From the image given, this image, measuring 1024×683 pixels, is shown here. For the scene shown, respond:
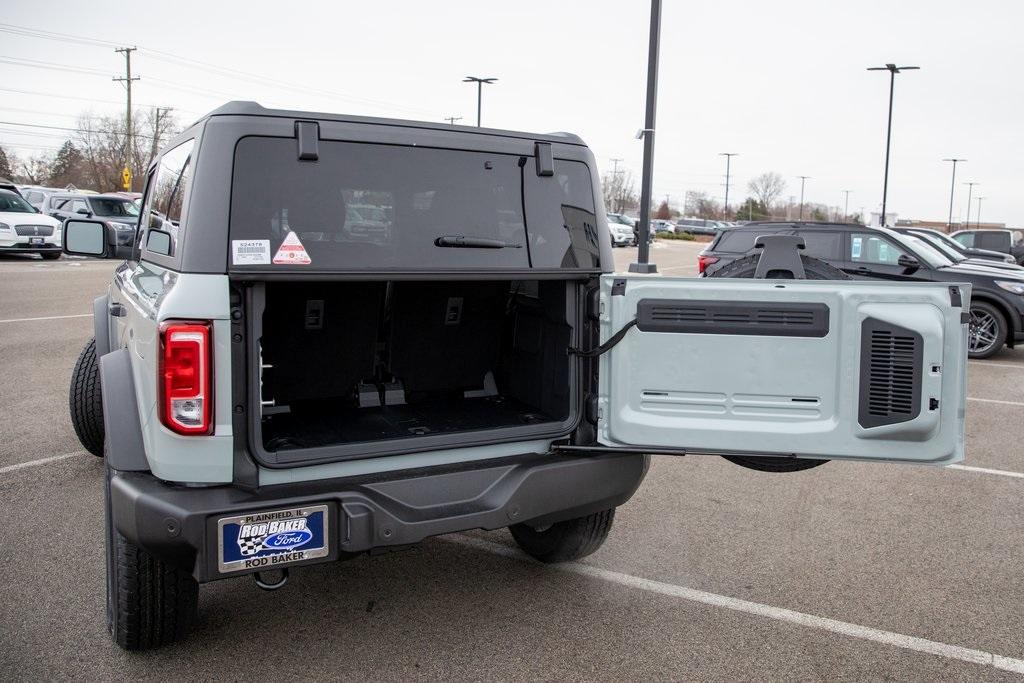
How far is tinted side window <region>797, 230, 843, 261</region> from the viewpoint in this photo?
38.6 ft

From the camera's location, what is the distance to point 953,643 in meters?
3.46

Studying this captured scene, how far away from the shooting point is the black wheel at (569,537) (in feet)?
13.0

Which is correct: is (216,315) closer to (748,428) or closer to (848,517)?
(748,428)

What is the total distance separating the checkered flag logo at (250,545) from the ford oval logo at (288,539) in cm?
2

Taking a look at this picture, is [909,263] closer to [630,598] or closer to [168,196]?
Answer: [630,598]

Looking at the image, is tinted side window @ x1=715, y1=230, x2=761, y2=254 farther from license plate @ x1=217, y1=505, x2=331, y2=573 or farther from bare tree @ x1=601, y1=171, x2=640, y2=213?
bare tree @ x1=601, y1=171, x2=640, y2=213

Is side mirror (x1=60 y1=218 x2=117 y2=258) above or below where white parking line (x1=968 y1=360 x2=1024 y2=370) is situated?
above

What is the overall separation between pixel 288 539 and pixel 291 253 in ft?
3.06

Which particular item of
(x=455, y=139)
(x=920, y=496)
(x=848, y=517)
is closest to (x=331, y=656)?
(x=455, y=139)

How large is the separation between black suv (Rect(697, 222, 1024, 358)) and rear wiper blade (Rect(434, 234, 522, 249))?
8.11 meters

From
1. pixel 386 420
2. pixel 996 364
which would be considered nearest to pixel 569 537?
pixel 386 420

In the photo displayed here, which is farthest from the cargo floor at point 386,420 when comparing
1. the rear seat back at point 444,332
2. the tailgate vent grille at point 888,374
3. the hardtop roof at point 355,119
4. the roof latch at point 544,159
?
the tailgate vent grille at point 888,374

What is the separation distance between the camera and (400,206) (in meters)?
3.15

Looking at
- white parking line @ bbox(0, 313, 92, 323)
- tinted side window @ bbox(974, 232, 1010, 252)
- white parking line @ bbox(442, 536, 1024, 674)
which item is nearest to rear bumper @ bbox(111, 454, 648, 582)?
white parking line @ bbox(442, 536, 1024, 674)
